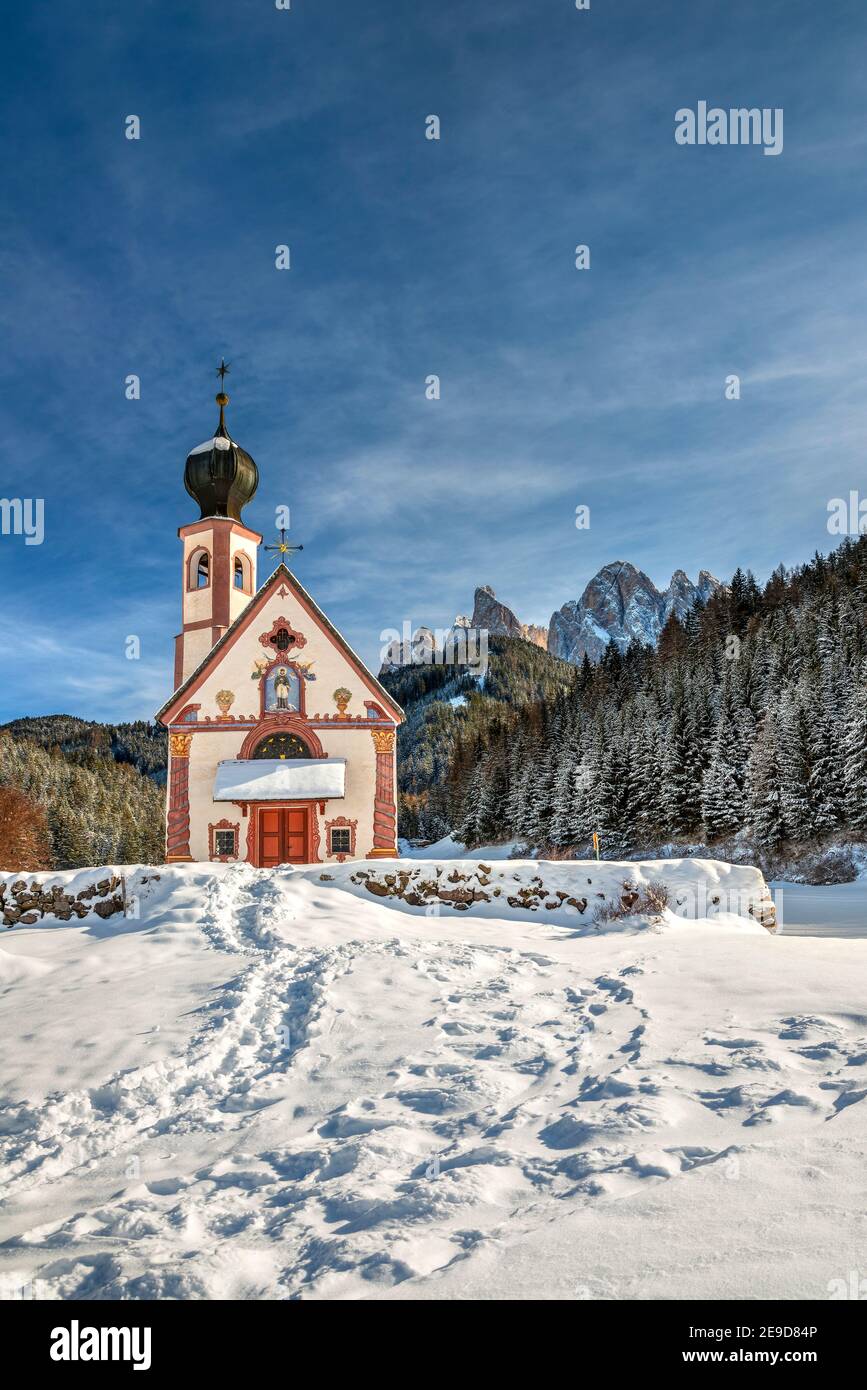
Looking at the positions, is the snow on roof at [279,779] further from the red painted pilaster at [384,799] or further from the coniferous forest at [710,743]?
the coniferous forest at [710,743]

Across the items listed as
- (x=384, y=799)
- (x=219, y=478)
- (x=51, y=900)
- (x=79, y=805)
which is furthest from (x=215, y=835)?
(x=79, y=805)

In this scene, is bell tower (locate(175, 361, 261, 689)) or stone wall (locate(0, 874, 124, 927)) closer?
stone wall (locate(0, 874, 124, 927))

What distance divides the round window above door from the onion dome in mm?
10226

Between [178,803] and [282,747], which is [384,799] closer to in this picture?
[282,747]

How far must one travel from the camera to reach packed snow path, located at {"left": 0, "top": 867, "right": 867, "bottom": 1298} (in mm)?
3434

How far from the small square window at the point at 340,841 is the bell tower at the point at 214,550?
9243 millimetres

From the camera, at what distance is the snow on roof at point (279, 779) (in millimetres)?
21594

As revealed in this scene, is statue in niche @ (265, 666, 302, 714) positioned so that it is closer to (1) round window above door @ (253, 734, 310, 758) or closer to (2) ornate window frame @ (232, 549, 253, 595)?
(1) round window above door @ (253, 734, 310, 758)

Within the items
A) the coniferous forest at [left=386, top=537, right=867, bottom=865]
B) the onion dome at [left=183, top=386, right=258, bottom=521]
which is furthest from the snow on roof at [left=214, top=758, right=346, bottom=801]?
the coniferous forest at [left=386, top=537, right=867, bottom=865]

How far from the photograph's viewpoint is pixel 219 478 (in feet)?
95.8

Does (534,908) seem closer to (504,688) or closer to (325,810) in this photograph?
(325,810)

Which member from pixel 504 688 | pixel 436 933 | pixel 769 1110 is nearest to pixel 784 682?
pixel 436 933
